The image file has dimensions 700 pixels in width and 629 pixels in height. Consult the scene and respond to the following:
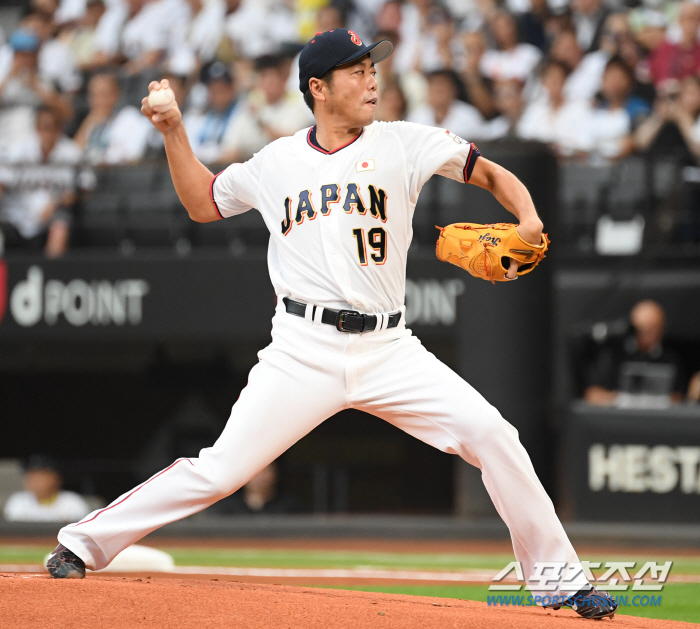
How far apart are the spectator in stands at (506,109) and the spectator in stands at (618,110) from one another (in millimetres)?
766

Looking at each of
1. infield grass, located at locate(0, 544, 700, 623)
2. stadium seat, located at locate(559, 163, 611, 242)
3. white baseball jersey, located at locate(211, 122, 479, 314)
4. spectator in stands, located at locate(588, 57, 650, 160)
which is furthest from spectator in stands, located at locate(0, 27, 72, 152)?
white baseball jersey, located at locate(211, 122, 479, 314)

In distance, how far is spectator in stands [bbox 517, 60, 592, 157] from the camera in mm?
9961

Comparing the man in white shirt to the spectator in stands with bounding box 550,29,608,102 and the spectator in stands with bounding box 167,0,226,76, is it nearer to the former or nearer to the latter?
the spectator in stands with bounding box 550,29,608,102

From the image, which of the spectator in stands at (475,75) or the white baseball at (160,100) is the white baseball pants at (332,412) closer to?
the white baseball at (160,100)

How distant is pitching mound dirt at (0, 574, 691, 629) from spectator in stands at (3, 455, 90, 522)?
551 centimetres

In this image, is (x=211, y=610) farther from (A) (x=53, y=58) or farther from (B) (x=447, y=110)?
(A) (x=53, y=58)

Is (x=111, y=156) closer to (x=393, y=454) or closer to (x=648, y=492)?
(x=393, y=454)

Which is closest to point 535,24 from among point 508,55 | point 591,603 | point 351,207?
point 508,55

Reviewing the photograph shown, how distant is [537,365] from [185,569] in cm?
360

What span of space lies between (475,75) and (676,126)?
194 centimetres

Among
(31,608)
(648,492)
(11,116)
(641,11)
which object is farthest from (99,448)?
(31,608)

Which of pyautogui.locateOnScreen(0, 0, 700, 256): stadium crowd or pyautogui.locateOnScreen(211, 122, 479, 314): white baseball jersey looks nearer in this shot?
pyautogui.locateOnScreen(211, 122, 479, 314): white baseball jersey

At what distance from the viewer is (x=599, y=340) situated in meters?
9.14

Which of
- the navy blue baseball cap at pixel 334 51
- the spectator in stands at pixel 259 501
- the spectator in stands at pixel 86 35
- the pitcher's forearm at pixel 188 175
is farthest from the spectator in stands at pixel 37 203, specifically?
the navy blue baseball cap at pixel 334 51
